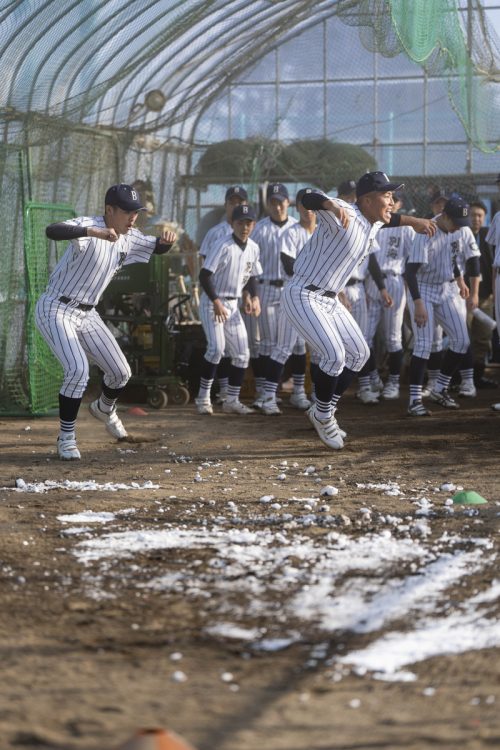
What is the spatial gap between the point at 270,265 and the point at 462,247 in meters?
2.10

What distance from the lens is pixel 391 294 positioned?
1398 cm

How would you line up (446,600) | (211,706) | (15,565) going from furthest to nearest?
(15,565) → (446,600) → (211,706)

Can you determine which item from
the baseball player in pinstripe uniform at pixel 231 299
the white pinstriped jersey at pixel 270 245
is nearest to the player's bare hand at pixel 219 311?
the baseball player in pinstripe uniform at pixel 231 299

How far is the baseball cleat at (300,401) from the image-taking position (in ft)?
42.9

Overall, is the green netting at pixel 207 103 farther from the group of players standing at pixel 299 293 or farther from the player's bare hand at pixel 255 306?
the player's bare hand at pixel 255 306

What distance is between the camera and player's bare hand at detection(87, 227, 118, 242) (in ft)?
28.2

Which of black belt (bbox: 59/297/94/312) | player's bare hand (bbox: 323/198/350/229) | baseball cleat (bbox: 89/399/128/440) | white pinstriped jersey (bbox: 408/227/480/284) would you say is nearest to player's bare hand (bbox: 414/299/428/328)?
white pinstriped jersey (bbox: 408/227/480/284)

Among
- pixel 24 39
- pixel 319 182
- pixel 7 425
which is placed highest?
pixel 24 39

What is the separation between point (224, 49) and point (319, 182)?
3.57 m

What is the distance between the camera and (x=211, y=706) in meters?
3.69

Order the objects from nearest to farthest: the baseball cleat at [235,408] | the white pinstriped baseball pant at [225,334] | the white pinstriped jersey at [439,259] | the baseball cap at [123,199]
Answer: the baseball cap at [123,199] < the white pinstriped jersey at [439,259] < the white pinstriped baseball pant at [225,334] < the baseball cleat at [235,408]

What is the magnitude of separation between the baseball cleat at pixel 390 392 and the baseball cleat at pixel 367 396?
31 cm

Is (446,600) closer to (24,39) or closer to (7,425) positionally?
(7,425)

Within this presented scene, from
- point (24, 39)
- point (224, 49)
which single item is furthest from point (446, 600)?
point (224, 49)
